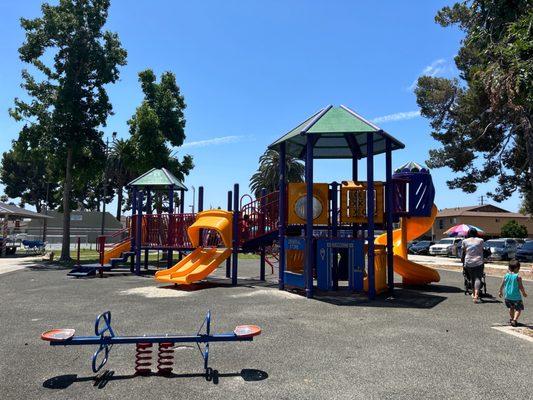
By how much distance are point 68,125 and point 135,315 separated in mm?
19770

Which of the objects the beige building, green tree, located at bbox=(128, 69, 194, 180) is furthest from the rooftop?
green tree, located at bbox=(128, 69, 194, 180)

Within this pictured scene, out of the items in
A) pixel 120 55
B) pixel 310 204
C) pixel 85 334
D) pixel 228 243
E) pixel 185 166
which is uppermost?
pixel 120 55

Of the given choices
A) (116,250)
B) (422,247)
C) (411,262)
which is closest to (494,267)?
(411,262)

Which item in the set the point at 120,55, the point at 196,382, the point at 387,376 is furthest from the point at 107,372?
the point at 120,55

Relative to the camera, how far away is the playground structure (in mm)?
12086

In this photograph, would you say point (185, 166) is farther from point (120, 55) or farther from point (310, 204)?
point (310, 204)

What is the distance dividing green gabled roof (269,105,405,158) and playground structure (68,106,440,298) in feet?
0.09

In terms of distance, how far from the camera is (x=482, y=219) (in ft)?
203

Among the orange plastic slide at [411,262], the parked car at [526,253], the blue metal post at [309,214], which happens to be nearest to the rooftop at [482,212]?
the parked car at [526,253]

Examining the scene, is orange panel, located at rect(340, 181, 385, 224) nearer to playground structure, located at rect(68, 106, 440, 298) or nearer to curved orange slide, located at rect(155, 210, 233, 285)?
playground structure, located at rect(68, 106, 440, 298)

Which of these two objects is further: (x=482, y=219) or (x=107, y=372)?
(x=482, y=219)

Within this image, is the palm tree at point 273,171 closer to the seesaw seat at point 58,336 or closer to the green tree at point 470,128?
the green tree at point 470,128

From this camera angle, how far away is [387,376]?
5.40 m

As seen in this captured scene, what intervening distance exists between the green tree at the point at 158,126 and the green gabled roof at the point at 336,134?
13.6 metres
